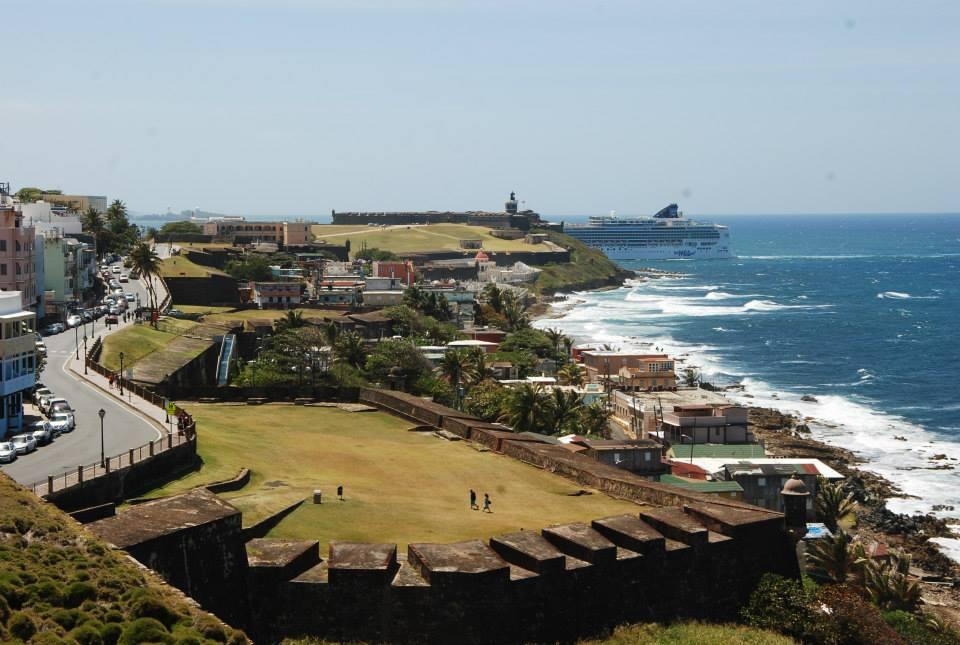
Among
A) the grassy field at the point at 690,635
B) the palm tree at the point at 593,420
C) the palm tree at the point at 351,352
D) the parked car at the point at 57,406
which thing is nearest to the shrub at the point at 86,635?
the grassy field at the point at 690,635

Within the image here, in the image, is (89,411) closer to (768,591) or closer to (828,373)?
(768,591)

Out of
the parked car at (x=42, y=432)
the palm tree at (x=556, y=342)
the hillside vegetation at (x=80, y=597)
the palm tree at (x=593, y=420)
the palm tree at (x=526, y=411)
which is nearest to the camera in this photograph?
the hillside vegetation at (x=80, y=597)

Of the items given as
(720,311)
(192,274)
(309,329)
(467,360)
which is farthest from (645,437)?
(720,311)

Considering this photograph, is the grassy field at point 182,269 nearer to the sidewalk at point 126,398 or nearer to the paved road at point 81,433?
the sidewalk at point 126,398

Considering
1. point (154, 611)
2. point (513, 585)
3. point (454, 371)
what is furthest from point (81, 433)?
point (454, 371)

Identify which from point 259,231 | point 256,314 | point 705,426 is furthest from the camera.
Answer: point 259,231

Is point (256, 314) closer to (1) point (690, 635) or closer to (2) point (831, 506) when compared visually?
(2) point (831, 506)

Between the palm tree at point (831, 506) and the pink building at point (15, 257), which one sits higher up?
the pink building at point (15, 257)
